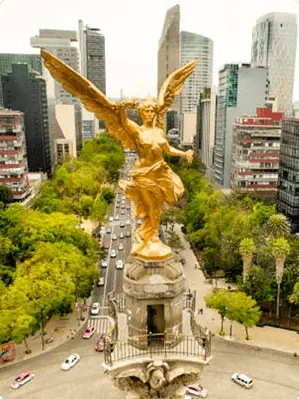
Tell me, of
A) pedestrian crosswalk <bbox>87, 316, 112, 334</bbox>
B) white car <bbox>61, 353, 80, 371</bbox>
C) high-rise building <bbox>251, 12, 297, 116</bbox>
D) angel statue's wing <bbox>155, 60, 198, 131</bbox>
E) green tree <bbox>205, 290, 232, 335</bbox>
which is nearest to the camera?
angel statue's wing <bbox>155, 60, 198, 131</bbox>

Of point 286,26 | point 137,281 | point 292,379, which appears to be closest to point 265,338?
point 292,379

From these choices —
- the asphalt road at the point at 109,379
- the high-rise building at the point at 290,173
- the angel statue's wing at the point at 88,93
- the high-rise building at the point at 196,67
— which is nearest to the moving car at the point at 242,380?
the asphalt road at the point at 109,379

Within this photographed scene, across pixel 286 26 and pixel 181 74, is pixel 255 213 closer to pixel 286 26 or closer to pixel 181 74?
pixel 181 74

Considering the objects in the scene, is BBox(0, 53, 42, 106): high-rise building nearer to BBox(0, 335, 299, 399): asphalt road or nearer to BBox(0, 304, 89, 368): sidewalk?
BBox(0, 304, 89, 368): sidewalk

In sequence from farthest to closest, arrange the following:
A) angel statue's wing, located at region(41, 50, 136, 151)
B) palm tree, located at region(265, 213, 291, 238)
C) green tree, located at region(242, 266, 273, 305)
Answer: palm tree, located at region(265, 213, 291, 238)
green tree, located at region(242, 266, 273, 305)
angel statue's wing, located at region(41, 50, 136, 151)

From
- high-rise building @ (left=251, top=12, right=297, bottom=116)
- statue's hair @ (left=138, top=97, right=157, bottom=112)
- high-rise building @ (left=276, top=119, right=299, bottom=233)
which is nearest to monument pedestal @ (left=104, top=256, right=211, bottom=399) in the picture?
statue's hair @ (left=138, top=97, right=157, bottom=112)

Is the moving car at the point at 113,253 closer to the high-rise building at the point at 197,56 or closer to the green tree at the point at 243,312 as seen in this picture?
the green tree at the point at 243,312
